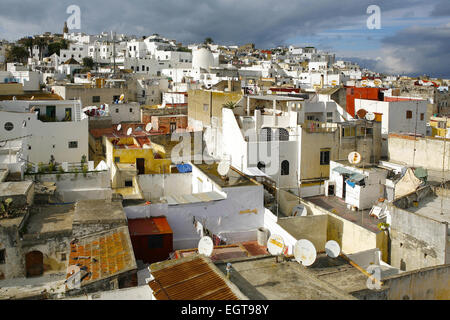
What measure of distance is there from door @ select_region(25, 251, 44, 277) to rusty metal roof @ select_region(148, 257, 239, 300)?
22.7ft

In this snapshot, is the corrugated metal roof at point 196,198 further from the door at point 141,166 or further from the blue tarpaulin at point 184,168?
the door at point 141,166

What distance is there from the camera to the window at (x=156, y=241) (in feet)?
54.5

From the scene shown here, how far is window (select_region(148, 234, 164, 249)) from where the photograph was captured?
54.5ft

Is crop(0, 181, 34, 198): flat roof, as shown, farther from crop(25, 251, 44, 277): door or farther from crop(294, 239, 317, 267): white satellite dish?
crop(294, 239, 317, 267): white satellite dish

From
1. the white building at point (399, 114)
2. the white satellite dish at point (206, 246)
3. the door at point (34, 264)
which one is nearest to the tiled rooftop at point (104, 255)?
the door at point (34, 264)

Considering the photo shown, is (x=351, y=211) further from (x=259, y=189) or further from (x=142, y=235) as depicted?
(x=142, y=235)

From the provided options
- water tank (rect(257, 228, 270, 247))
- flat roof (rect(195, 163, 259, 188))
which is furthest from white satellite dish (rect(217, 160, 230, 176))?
water tank (rect(257, 228, 270, 247))

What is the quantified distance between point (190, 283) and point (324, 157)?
17077 millimetres

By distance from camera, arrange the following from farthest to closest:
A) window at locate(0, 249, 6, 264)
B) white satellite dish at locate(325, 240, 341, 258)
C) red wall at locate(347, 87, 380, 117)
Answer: red wall at locate(347, 87, 380, 117) < window at locate(0, 249, 6, 264) < white satellite dish at locate(325, 240, 341, 258)

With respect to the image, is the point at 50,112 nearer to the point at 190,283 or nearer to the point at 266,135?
the point at 266,135

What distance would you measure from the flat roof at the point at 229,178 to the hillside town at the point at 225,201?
0.07 meters

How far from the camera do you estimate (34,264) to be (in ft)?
51.0
